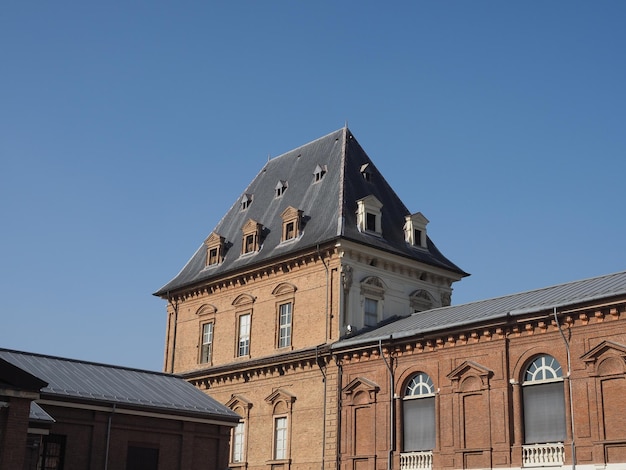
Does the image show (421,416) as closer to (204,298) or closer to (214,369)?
(214,369)

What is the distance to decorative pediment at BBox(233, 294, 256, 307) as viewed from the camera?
42.6 m

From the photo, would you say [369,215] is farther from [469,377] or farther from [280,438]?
[469,377]

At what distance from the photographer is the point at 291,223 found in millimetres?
42094

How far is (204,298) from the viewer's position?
151ft

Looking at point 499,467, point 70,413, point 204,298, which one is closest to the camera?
point 70,413

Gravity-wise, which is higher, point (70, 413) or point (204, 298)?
point (204, 298)

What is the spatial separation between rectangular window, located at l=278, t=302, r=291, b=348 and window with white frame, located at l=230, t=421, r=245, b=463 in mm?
4388

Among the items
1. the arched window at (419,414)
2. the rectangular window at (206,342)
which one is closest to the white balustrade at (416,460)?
the arched window at (419,414)

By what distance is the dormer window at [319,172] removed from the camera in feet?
145

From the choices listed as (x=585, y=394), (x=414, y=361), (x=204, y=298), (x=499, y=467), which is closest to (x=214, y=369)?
(x=204, y=298)

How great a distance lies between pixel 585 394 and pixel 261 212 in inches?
903

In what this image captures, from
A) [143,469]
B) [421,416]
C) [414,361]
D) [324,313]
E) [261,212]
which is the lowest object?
[143,469]

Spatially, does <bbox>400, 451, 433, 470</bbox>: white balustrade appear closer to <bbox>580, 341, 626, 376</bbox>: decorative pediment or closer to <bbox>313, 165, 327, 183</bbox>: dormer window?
<bbox>580, 341, 626, 376</bbox>: decorative pediment

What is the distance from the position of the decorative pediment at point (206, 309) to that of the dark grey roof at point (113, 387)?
1133 centimetres
